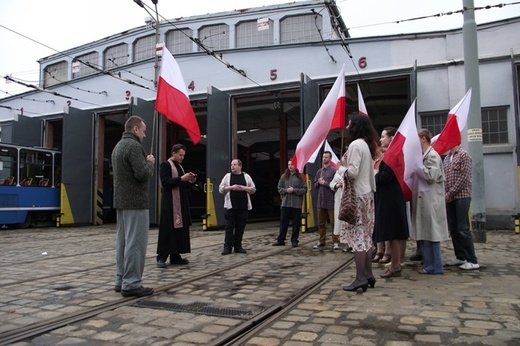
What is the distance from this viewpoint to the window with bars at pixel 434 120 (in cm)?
1268

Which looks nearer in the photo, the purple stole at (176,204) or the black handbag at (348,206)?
the black handbag at (348,206)

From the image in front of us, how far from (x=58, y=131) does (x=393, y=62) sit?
17602mm

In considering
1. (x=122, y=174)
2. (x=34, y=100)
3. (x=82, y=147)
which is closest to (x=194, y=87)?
(x=82, y=147)

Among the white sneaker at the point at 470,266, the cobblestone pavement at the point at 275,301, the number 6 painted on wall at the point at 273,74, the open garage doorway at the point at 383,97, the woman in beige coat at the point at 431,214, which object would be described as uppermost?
the number 6 painted on wall at the point at 273,74

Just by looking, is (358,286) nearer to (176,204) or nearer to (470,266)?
(470,266)

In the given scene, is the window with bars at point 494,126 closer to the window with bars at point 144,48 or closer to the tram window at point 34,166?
the tram window at point 34,166

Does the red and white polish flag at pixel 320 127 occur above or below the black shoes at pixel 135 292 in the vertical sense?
above

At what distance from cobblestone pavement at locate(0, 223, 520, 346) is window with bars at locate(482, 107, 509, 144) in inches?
259

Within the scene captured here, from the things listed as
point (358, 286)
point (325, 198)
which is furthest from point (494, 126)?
point (358, 286)

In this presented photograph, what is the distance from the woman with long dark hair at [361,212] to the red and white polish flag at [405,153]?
0.57 m

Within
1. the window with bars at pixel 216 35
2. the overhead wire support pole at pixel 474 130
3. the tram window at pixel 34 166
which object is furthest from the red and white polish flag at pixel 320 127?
the window with bars at pixel 216 35

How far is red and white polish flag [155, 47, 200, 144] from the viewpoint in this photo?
5.66 meters

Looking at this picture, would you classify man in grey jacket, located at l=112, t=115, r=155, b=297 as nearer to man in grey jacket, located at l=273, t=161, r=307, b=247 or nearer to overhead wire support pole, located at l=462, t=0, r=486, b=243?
man in grey jacket, located at l=273, t=161, r=307, b=247

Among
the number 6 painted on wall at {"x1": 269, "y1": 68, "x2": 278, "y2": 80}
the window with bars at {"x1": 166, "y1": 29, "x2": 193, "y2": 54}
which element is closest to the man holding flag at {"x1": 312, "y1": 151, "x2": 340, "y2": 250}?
the number 6 painted on wall at {"x1": 269, "y1": 68, "x2": 278, "y2": 80}
